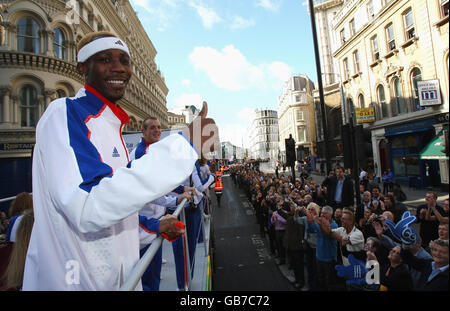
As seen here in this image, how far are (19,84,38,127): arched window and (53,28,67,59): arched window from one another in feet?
9.30

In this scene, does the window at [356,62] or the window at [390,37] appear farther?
the window at [356,62]

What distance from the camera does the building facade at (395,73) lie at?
39.4ft

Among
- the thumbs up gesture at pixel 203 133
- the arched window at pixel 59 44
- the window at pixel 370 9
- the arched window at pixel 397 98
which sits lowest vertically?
the thumbs up gesture at pixel 203 133

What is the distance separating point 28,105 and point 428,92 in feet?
69.5

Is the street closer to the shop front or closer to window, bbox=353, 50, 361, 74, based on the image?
the shop front

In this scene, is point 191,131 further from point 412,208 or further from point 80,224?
point 412,208

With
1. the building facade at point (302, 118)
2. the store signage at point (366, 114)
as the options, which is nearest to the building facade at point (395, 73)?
the store signage at point (366, 114)

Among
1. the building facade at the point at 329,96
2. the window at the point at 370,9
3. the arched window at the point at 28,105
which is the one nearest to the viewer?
the arched window at the point at 28,105

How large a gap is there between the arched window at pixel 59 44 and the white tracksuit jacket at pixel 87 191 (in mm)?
18863

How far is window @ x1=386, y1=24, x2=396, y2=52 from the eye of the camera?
1623 cm

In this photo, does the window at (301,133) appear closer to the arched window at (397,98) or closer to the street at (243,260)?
the arched window at (397,98)

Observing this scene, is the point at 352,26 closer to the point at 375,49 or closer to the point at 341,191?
the point at 375,49

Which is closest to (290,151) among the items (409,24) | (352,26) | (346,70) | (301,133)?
(409,24)
